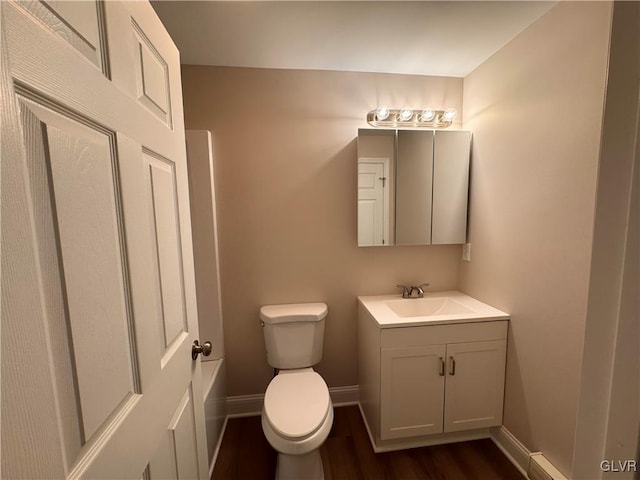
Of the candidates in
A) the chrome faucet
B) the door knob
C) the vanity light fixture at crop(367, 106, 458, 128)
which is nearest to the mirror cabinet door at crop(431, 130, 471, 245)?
the vanity light fixture at crop(367, 106, 458, 128)

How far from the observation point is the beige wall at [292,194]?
5.69 feet

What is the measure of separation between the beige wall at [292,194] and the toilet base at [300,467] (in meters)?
0.65

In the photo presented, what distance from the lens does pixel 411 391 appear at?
1523 millimetres

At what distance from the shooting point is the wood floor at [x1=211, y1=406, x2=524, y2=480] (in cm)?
144

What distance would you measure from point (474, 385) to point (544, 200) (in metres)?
1.07

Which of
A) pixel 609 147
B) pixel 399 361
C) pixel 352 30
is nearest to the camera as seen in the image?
pixel 609 147

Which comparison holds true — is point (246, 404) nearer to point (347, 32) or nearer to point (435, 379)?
point (435, 379)

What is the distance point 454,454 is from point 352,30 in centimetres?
239

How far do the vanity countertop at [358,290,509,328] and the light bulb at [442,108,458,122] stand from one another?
1.21 metres

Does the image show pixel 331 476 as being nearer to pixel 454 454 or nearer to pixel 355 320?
pixel 454 454

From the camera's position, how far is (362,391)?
187cm

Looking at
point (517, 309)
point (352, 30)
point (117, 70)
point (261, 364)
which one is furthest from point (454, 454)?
point (352, 30)

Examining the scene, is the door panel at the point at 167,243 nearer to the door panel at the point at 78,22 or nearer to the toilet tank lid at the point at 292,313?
the door panel at the point at 78,22

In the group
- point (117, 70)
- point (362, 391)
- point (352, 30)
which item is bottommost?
point (362, 391)
